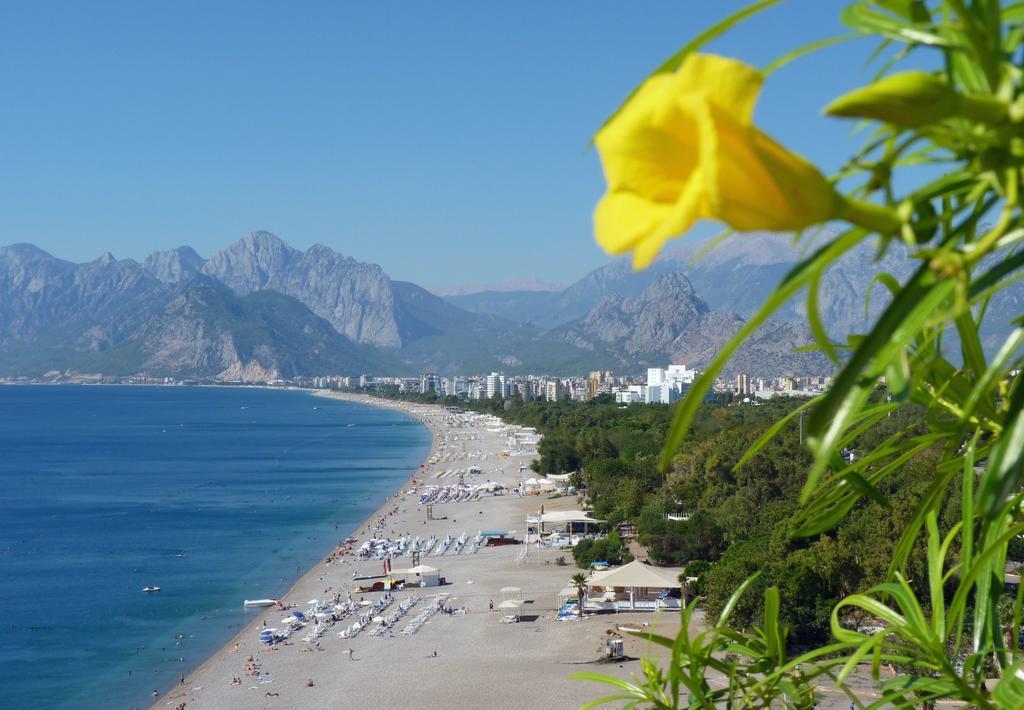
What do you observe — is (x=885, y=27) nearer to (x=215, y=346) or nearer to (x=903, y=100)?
(x=903, y=100)

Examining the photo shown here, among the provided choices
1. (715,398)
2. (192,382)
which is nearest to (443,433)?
(715,398)

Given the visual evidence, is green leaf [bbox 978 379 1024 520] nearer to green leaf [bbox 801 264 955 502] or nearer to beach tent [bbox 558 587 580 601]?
green leaf [bbox 801 264 955 502]

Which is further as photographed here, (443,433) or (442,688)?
(443,433)

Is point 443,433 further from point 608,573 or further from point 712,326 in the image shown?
point 712,326

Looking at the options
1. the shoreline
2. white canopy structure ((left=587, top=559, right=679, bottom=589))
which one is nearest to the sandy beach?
the shoreline

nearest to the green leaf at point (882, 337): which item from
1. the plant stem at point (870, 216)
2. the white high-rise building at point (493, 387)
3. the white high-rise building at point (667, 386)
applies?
the plant stem at point (870, 216)

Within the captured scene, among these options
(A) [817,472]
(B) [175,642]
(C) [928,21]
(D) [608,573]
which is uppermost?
(C) [928,21]

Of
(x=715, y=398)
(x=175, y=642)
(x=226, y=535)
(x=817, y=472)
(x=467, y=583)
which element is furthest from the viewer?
(x=715, y=398)
